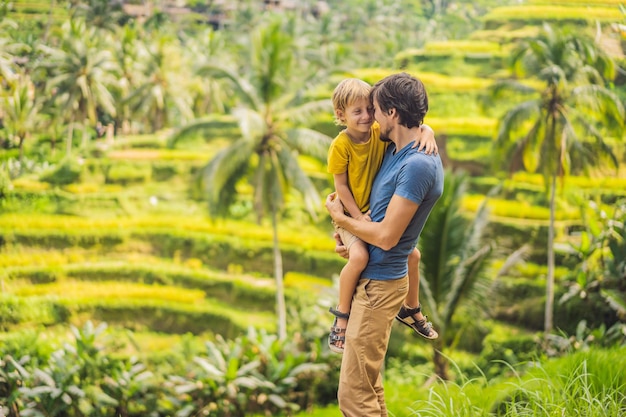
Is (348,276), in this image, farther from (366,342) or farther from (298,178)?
(298,178)

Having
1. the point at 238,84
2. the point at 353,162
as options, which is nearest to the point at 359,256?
the point at 353,162

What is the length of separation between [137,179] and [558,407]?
56.0 feet

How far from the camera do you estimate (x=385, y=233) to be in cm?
232

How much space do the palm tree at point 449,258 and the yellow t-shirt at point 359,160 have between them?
5125mm

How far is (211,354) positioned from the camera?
923cm

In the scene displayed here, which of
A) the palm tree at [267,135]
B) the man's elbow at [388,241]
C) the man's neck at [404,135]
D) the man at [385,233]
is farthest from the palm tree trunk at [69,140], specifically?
the man's elbow at [388,241]

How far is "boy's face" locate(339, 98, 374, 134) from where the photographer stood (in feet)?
8.10

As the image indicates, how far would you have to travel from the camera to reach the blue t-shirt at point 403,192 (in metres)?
2.30

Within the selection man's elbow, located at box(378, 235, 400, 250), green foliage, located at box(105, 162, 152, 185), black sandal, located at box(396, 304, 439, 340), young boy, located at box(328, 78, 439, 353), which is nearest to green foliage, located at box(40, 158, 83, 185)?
green foliage, located at box(105, 162, 152, 185)

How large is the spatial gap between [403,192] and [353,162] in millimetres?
304

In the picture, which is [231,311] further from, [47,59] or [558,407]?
[558,407]

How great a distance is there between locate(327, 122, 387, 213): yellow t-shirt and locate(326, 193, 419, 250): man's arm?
19cm

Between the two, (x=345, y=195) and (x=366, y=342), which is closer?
(x=366, y=342)

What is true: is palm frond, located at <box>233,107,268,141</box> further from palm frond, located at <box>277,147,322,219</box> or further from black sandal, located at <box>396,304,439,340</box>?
black sandal, located at <box>396,304,439,340</box>
